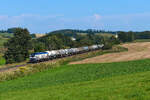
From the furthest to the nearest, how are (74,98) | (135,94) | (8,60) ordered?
(8,60) < (74,98) < (135,94)

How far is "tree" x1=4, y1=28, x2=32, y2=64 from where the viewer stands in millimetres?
100062

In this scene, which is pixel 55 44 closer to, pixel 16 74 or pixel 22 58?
pixel 22 58

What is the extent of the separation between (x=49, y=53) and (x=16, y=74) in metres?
39.0

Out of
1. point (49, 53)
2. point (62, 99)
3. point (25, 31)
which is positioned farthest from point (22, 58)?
point (62, 99)

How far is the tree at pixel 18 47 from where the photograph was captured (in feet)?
328

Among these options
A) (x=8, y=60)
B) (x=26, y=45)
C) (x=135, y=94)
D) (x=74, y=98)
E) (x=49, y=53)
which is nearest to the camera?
(x=135, y=94)

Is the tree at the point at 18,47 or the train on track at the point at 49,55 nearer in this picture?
the train on track at the point at 49,55

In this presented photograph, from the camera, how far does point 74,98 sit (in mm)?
14922

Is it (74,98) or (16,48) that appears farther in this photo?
(16,48)

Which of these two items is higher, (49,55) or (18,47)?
(18,47)

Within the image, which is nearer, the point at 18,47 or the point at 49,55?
→ the point at 49,55

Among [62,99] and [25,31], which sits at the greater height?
[25,31]

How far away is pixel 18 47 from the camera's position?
104250 mm

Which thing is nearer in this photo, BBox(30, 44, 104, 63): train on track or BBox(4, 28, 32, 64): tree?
BBox(30, 44, 104, 63): train on track
